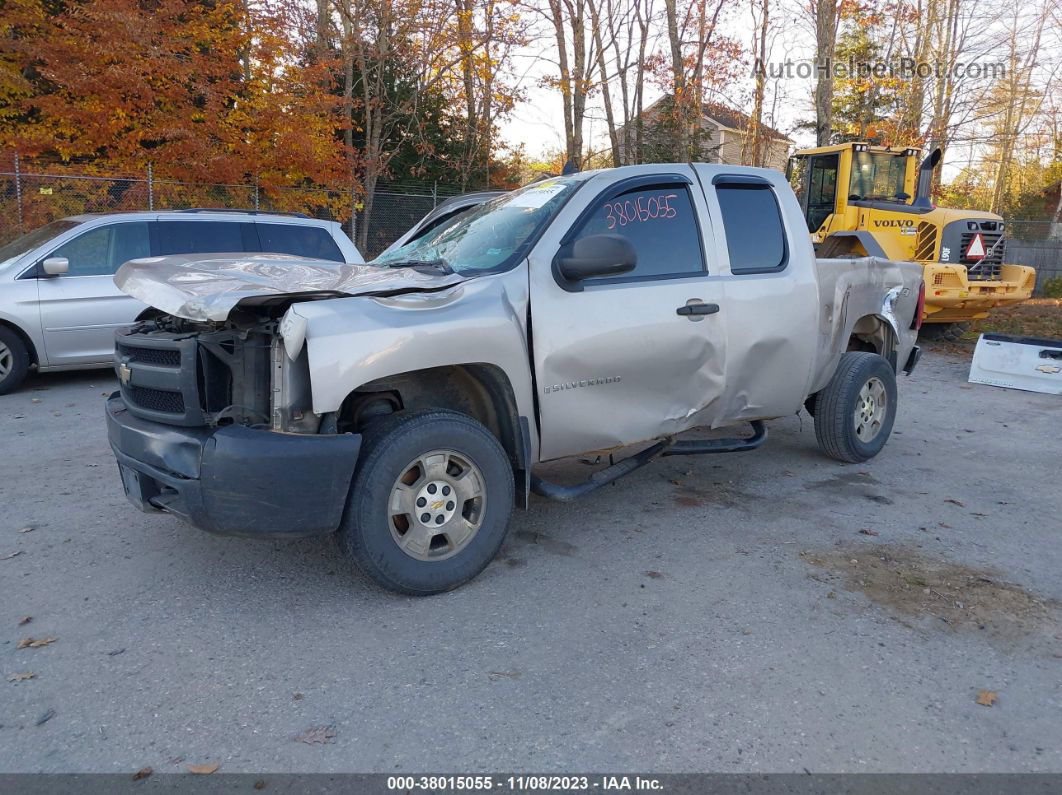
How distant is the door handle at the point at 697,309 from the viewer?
4773mm

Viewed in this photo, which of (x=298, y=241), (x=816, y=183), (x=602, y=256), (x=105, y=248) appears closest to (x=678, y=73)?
(x=816, y=183)

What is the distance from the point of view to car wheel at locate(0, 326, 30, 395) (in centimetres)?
859

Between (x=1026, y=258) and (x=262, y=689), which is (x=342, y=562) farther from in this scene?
(x=1026, y=258)

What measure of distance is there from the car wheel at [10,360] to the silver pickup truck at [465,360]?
5262 mm

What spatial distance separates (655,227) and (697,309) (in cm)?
54

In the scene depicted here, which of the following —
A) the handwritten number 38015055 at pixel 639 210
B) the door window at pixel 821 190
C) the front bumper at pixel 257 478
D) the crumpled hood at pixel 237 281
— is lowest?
the front bumper at pixel 257 478

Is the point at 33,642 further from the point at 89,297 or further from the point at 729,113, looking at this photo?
the point at 729,113

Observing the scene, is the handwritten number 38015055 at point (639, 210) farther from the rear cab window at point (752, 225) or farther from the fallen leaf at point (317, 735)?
the fallen leaf at point (317, 735)

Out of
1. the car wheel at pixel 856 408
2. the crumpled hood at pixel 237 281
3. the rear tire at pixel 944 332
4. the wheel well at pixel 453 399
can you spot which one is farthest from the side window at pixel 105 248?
the rear tire at pixel 944 332

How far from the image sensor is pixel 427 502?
12.7 feet

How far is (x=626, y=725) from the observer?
2973 mm

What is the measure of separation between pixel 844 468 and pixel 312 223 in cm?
657
